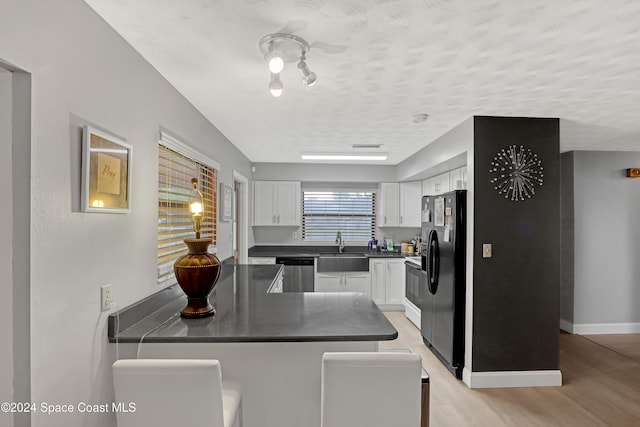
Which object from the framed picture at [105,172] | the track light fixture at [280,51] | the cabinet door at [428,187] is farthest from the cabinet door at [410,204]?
the framed picture at [105,172]

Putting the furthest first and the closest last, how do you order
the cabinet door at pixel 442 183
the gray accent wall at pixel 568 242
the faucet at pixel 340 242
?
the faucet at pixel 340 242 → the gray accent wall at pixel 568 242 → the cabinet door at pixel 442 183

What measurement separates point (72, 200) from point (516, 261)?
3.25 m

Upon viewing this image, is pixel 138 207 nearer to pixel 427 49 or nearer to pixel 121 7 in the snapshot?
pixel 121 7

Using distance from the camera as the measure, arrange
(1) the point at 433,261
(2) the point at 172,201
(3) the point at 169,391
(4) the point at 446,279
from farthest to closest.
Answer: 1. (1) the point at 433,261
2. (4) the point at 446,279
3. (2) the point at 172,201
4. (3) the point at 169,391

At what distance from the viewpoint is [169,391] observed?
1355 millimetres

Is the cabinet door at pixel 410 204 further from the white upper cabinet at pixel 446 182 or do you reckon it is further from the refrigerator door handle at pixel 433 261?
the refrigerator door handle at pixel 433 261

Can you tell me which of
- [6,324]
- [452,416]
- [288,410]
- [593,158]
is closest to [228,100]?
[6,324]

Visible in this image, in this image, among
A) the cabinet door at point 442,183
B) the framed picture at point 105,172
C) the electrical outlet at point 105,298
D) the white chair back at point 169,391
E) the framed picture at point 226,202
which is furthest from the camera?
the cabinet door at point 442,183

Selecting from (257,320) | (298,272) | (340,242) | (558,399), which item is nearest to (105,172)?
(257,320)

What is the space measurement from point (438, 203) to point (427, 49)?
6.91ft

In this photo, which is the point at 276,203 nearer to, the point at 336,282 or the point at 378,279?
the point at 336,282

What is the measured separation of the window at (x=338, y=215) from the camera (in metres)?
6.13

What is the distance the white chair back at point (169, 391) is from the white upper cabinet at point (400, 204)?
479 cm

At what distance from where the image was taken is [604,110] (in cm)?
288
